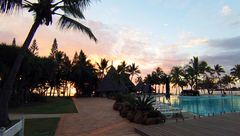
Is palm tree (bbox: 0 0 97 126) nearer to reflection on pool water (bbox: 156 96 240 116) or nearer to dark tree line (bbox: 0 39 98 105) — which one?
reflection on pool water (bbox: 156 96 240 116)

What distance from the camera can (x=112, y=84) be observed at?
42.0 m

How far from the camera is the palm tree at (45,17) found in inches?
389

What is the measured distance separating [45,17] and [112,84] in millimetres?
32297

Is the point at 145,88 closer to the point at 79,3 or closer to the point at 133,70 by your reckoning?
the point at 79,3

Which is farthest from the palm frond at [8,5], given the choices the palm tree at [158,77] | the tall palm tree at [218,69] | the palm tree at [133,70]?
the tall palm tree at [218,69]

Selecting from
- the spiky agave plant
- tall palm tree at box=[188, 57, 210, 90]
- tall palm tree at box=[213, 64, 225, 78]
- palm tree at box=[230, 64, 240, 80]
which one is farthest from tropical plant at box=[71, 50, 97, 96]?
palm tree at box=[230, 64, 240, 80]

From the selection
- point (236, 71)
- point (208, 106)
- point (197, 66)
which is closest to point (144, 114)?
point (208, 106)

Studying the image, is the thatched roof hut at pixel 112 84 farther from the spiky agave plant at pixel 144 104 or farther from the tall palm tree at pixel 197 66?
the spiky agave plant at pixel 144 104

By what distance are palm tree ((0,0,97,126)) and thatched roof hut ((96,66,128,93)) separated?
28.6 meters

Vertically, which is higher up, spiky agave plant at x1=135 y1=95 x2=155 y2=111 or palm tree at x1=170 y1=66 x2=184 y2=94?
palm tree at x1=170 y1=66 x2=184 y2=94

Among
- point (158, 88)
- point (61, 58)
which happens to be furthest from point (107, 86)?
point (158, 88)

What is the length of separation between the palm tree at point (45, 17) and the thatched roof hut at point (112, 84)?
28587 millimetres

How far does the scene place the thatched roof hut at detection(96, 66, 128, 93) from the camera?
39.5 metres

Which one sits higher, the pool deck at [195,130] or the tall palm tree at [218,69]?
the tall palm tree at [218,69]
